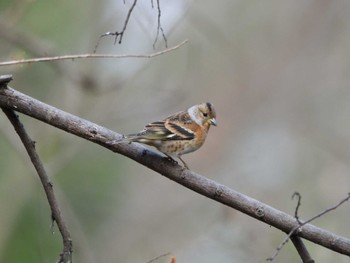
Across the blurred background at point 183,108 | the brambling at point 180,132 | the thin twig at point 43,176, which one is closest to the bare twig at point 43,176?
the thin twig at point 43,176

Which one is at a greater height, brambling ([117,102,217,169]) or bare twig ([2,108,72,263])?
brambling ([117,102,217,169])

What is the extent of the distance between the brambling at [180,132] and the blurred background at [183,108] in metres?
0.85

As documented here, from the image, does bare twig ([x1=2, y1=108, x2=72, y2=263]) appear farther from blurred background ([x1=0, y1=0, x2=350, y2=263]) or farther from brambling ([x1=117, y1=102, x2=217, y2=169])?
blurred background ([x1=0, y1=0, x2=350, y2=263])

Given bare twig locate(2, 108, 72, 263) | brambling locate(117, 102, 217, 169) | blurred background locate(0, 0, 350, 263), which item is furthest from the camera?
blurred background locate(0, 0, 350, 263)

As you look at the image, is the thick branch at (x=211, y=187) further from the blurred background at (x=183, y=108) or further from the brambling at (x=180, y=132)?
the blurred background at (x=183, y=108)

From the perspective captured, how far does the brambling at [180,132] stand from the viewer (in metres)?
4.39

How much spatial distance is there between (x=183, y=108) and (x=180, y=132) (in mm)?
6648

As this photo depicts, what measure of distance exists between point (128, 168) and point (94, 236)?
1351 mm

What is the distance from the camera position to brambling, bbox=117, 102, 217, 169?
439 cm

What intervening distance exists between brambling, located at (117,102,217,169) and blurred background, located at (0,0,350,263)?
33.4 inches

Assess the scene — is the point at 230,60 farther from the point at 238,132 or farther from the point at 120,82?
the point at 120,82

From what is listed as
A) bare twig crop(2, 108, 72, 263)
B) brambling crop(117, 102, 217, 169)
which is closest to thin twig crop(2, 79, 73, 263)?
bare twig crop(2, 108, 72, 263)

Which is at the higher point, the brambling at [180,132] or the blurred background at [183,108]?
the blurred background at [183,108]

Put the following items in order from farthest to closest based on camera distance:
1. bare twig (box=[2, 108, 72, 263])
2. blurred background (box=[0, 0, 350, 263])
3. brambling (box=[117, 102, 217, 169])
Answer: blurred background (box=[0, 0, 350, 263]), brambling (box=[117, 102, 217, 169]), bare twig (box=[2, 108, 72, 263])
